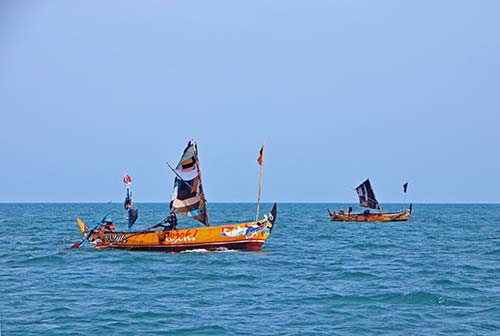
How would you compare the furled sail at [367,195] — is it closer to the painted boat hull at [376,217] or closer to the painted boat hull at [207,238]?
the painted boat hull at [376,217]

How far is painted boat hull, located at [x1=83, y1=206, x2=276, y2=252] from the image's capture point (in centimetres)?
3466

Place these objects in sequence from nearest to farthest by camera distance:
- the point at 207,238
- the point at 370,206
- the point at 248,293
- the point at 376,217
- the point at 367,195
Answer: the point at 248,293 < the point at 207,238 < the point at 376,217 < the point at 367,195 < the point at 370,206

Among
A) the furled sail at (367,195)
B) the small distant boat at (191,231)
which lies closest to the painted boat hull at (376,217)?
the furled sail at (367,195)

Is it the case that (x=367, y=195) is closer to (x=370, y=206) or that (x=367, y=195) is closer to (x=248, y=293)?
(x=370, y=206)

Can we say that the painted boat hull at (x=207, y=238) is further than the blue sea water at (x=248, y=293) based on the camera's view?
Yes

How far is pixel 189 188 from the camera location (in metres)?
36.0

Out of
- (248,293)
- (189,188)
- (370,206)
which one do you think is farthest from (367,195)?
(248,293)

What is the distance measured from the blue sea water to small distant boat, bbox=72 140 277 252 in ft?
2.04

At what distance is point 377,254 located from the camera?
126ft

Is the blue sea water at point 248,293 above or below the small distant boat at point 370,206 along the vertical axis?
below

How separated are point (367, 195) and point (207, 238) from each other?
1826 inches

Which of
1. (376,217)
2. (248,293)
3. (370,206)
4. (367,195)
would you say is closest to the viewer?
(248,293)

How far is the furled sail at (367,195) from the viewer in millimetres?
77000

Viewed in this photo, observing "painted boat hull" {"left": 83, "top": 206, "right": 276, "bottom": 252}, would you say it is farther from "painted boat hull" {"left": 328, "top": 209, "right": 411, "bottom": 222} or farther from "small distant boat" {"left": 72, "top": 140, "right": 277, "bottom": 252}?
"painted boat hull" {"left": 328, "top": 209, "right": 411, "bottom": 222}
